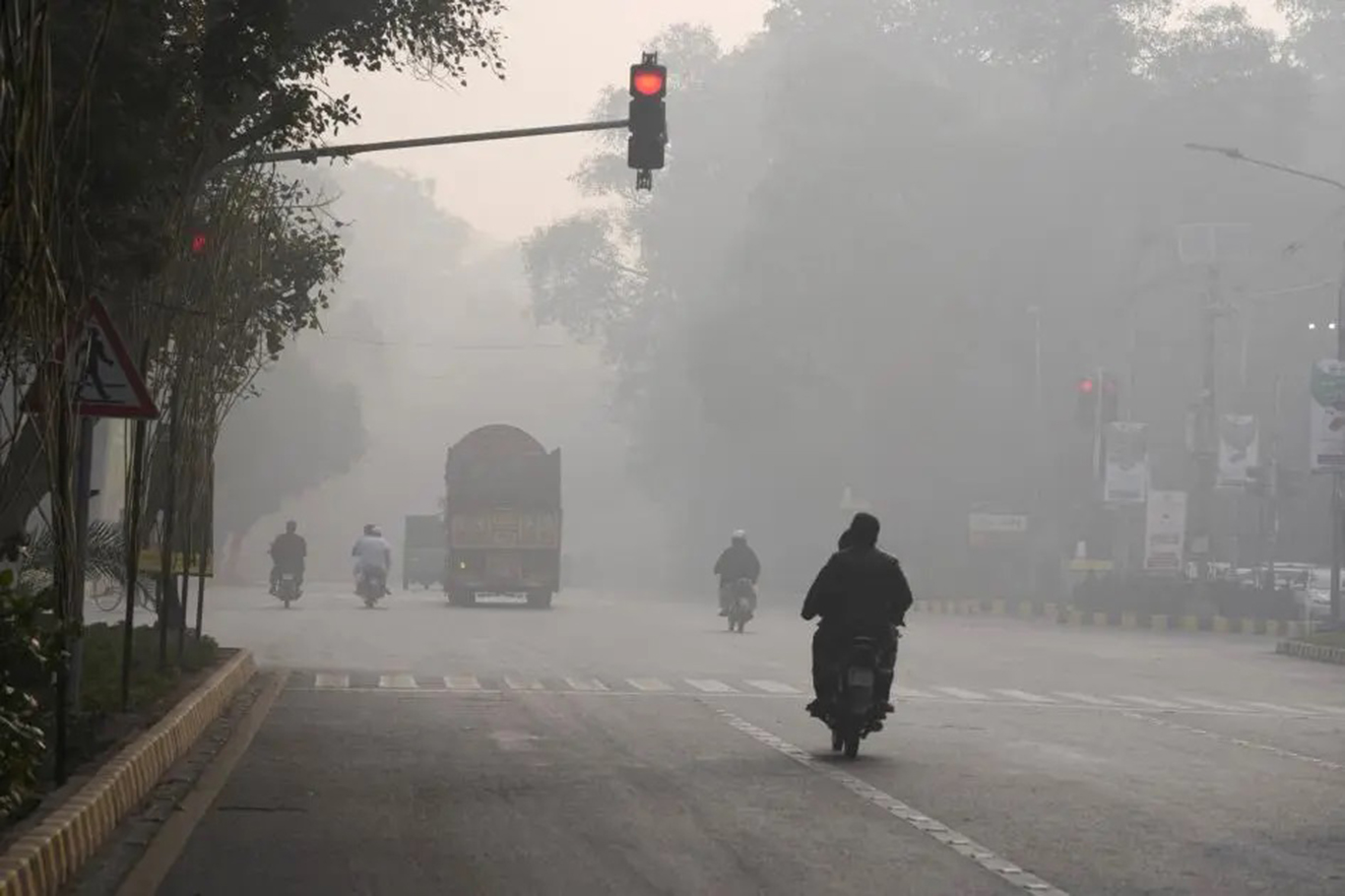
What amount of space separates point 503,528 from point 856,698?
3759cm

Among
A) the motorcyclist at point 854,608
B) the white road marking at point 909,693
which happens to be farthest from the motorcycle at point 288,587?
the motorcyclist at point 854,608

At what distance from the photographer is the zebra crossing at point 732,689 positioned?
78.7ft

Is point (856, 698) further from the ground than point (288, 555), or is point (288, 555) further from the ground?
point (288, 555)

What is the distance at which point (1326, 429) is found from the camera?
4166cm

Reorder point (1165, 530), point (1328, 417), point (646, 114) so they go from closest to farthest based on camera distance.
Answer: point (646, 114) → point (1328, 417) → point (1165, 530)

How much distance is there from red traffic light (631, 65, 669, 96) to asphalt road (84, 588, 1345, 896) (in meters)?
5.85

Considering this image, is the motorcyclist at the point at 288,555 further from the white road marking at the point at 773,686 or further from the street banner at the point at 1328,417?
the white road marking at the point at 773,686

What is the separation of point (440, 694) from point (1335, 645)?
20.1m

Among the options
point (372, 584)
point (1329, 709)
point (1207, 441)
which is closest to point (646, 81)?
point (1329, 709)

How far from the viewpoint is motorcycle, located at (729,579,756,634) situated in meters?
41.2

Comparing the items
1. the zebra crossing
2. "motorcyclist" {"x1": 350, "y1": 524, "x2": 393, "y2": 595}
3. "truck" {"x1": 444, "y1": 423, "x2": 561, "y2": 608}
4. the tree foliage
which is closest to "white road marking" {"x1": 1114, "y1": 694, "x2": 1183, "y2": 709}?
the zebra crossing

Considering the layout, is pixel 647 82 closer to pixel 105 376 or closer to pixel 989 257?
pixel 105 376

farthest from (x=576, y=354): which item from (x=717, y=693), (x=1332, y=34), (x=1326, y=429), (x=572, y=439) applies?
(x=717, y=693)

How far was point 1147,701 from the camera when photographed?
2533cm
